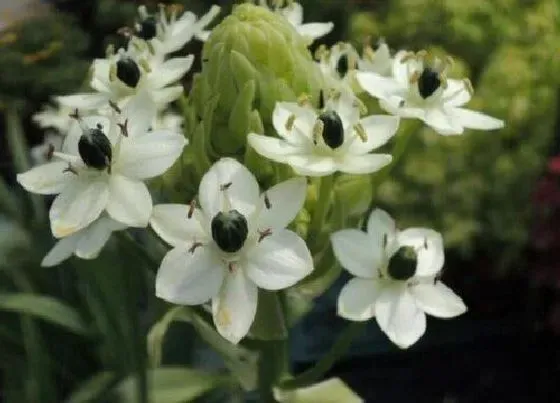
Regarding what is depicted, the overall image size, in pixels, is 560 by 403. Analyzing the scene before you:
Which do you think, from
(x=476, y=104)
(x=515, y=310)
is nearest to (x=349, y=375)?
(x=515, y=310)

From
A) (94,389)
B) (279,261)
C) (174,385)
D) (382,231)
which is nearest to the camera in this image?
(279,261)

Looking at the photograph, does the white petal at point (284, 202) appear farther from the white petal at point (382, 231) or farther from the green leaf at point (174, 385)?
the green leaf at point (174, 385)

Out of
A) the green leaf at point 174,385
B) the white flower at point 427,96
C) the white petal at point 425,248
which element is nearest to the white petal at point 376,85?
the white flower at point 427,96

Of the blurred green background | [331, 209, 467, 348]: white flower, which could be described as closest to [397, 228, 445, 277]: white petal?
[331, 209, 467, 348]: white flower

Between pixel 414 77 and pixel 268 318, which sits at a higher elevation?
pixel 414 77

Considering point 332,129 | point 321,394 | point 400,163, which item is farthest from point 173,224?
point 400,163

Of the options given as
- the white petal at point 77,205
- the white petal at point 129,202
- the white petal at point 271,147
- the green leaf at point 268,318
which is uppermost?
the white petal at point 271,147

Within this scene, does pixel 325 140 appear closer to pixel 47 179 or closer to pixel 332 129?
pixel 332 129
